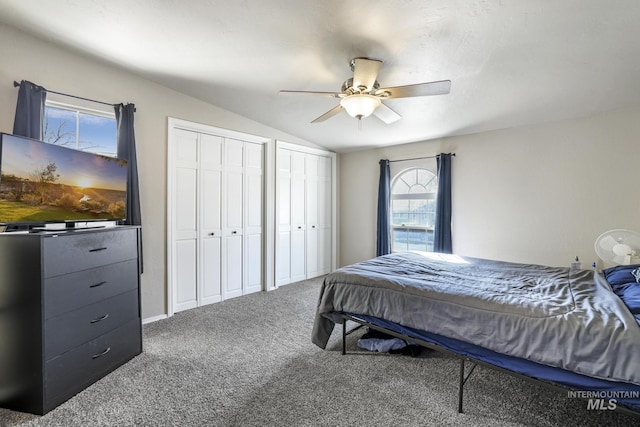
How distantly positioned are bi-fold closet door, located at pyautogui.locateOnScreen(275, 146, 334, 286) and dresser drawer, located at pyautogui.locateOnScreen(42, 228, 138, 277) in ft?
7.45

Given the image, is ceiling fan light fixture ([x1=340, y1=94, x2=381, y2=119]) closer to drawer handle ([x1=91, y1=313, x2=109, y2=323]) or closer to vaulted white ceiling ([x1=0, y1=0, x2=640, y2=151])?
vaulted white ceiling ([x1=0, y1=0, x2=640, y2=151])

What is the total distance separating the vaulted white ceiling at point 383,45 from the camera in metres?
1.84

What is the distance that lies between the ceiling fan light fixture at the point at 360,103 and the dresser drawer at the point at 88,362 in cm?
253

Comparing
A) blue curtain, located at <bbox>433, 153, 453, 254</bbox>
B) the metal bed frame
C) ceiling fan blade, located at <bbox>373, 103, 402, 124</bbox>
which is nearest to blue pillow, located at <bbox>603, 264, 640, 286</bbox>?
the metal bed frame

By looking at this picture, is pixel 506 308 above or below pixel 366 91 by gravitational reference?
below

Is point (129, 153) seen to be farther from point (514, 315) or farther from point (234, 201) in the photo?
point (514, 315)

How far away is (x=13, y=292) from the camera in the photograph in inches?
69.9

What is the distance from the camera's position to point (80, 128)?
2.72m

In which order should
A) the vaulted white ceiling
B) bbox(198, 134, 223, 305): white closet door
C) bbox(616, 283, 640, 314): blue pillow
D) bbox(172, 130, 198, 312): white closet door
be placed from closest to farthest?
bbox(616, 283, 640, 314): blue pillow, the vaulted white ceiling, bbox(172, 130, 198, 312): white closet door, bbox(198, 134, 223, 305): white closet door

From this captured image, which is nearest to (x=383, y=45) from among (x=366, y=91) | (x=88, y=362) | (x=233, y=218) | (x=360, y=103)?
(x=366, y=91)

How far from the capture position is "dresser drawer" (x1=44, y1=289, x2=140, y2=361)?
5.81ft

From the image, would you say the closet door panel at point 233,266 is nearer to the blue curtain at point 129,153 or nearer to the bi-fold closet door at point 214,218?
the bi-fold closet door at point 214,218

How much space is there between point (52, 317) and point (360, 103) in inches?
99.8

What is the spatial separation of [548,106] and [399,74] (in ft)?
5.82
